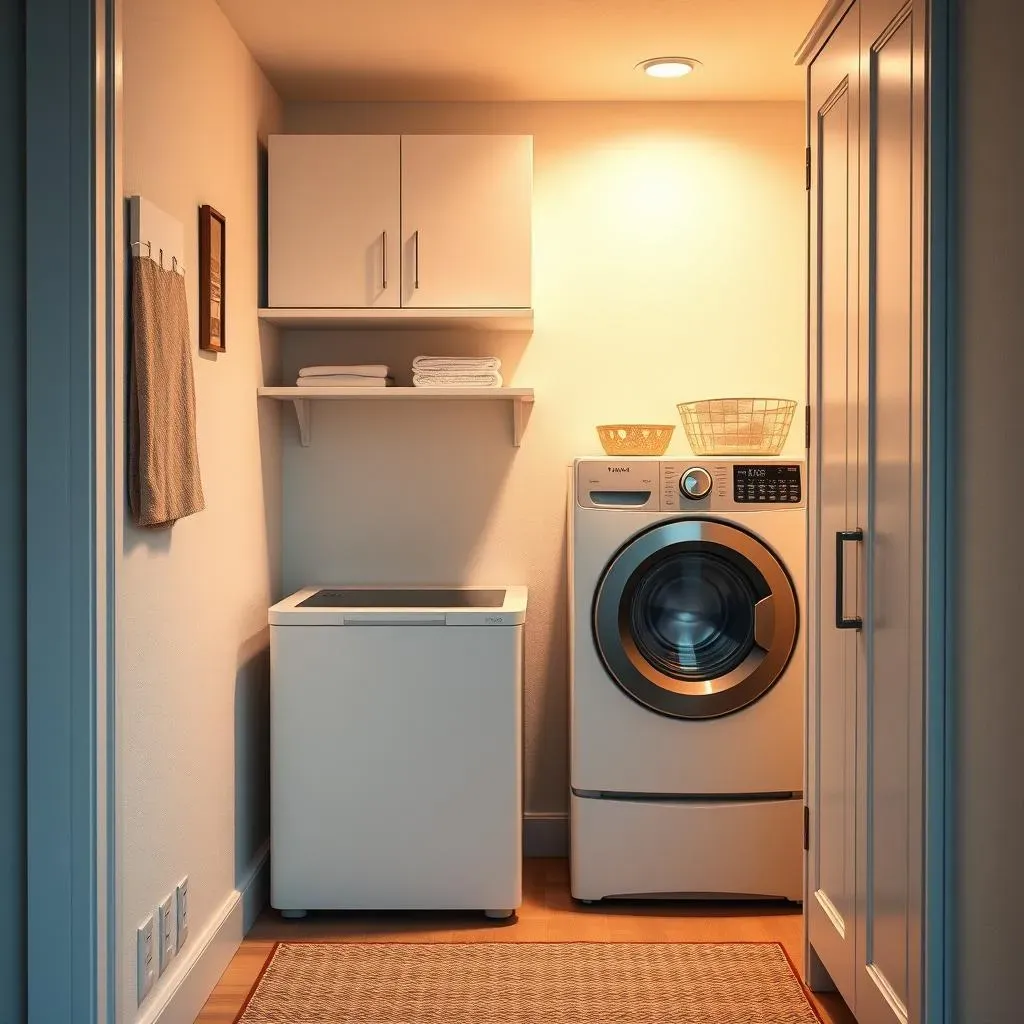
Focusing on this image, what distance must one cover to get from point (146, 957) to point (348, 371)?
5.66ft

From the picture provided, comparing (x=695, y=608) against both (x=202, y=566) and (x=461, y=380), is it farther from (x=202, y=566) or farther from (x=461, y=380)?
(x=202, y=566)

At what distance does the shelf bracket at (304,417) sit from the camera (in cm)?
350

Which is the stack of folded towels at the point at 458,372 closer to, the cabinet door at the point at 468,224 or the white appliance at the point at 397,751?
the cabinet door at the point at 468,224

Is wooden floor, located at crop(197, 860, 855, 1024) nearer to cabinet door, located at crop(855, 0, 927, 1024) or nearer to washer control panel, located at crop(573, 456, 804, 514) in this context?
cabinet door, located at crop(855, 0, 927, 1024)

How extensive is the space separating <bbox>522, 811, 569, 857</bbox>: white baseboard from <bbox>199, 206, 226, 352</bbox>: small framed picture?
6.07ft

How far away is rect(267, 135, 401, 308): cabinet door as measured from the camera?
10.7ft

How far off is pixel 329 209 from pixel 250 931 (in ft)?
6.65

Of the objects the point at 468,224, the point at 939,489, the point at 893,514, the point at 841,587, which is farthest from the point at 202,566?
the point at 939,489

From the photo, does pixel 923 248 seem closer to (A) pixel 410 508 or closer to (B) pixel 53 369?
(B) pixel 53 369

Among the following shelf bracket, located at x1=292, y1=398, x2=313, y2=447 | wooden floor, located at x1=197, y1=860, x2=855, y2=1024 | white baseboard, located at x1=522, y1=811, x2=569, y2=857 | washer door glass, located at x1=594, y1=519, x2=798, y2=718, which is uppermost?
shelf bracket, located at x1=292, y1=398, x2=313, y2=447

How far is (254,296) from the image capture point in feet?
10.6

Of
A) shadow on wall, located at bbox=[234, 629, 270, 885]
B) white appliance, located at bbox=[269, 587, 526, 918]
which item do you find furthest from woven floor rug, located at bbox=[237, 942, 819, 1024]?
shadow on wall, located at bbox=[234, 629, 270, 885]

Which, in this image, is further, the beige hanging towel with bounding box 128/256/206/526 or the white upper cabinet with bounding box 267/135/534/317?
the white upper cabinet with bounding box 267/135/534/317

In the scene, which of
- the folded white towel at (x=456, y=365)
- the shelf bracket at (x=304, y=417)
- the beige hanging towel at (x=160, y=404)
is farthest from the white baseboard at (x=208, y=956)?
the folded white towel at (x=456, y=365)
